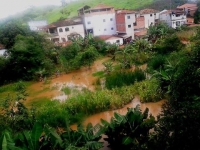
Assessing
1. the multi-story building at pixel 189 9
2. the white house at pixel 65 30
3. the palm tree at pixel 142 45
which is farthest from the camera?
the multi-story building at pixel 189 9

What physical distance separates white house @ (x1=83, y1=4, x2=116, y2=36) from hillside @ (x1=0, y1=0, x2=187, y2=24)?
26.0 feet

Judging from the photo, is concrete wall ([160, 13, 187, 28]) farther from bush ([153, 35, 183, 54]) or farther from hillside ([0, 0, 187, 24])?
bush ([153, 35, 183, 54])

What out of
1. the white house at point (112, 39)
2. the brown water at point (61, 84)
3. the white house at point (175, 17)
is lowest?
the brown water at point (61, 84)

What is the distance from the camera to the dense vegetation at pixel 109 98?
4.28 m

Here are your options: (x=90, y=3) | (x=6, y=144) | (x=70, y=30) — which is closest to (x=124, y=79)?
(x=6, y=144)

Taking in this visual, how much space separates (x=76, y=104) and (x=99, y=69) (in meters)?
8.38

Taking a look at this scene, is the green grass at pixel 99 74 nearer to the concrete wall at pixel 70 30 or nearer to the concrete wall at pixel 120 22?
the concrete wall at pixel 120 22

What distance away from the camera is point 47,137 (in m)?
5.67

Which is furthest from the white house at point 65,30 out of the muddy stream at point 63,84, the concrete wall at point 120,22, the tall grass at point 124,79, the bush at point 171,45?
the tall grass at point 124,79

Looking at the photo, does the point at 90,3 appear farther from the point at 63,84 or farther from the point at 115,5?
the point at 63,84

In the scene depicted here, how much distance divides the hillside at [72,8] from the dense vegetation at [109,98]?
13665 millimetres

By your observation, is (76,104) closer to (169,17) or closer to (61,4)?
(169,17)

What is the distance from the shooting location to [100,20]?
2691cm

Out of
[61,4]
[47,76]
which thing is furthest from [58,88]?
[61,4]
